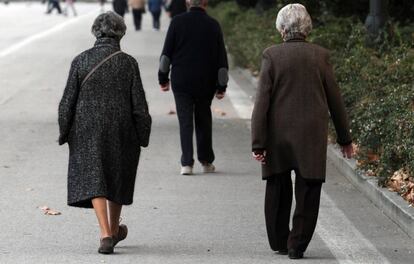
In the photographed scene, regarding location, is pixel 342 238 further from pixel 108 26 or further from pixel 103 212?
pixel 108 26

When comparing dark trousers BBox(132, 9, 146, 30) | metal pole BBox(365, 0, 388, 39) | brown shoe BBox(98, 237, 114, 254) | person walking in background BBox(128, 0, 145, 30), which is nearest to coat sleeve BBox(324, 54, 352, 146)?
brown shoe BBox(98, 237, 114, 254)

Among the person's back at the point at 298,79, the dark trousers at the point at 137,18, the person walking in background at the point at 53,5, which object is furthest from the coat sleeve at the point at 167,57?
the person walking in background at the point at 53,5

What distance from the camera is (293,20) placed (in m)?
7.98

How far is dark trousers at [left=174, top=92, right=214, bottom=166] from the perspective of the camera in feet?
38.9

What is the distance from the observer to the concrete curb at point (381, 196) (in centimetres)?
913

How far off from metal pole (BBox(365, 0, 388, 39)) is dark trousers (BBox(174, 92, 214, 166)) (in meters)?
4.53

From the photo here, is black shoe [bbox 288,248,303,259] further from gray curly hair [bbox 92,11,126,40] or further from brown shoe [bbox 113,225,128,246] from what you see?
gray curly hair [bbox 92,11,126,40]

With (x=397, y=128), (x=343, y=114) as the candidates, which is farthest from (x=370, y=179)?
(x=343, y=114)

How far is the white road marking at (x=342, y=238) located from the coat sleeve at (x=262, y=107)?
93cm

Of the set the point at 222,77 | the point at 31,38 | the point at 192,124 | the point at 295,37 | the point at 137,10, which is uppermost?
the point at 295,37

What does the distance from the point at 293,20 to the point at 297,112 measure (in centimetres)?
58

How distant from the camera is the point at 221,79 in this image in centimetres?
1172

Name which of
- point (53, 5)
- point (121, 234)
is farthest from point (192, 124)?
point (53, 5)

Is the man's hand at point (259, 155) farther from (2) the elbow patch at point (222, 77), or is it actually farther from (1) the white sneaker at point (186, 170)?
(1) the white sneaker at point (186, 170)
